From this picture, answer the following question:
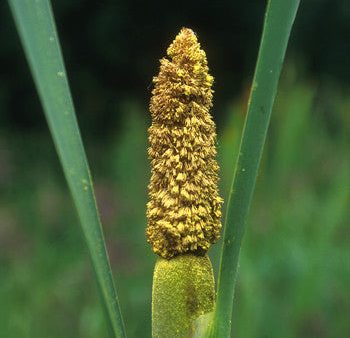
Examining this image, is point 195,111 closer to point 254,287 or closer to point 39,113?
point 254,287

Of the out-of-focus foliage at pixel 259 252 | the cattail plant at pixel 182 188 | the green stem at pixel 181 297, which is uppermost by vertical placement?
the cattail plant at pixel 182 188

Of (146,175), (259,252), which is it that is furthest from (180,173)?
(146,175)

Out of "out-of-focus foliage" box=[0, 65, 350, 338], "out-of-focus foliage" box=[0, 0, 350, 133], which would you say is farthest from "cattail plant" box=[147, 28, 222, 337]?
"out-of-focus foliage" box=[0, 0, 350, 133]

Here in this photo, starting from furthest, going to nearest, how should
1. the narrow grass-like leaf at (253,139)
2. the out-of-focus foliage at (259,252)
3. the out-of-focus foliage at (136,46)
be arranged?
1. the out-of-focus foliage at (136,46)
2. the out-of-focus foliage at (259,252)
3. the narrow grass-like leaf at (253,139)

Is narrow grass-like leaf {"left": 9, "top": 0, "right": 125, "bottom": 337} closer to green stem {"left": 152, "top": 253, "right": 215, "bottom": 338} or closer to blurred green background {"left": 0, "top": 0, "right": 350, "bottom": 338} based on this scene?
green stem {"left": 152, "top": 253, "right": 215, "bottom": 338}

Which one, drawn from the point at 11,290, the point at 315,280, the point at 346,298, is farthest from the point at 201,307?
the point at 11,290

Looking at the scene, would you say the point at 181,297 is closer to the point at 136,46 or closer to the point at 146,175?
the point at 146,175

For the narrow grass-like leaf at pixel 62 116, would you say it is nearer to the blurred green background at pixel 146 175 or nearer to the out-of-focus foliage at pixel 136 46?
the blurred green background at pixel 146 175

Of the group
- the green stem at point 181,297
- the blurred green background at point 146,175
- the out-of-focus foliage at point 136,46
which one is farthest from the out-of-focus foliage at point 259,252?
the out-of-focus foliage at point 136,46
